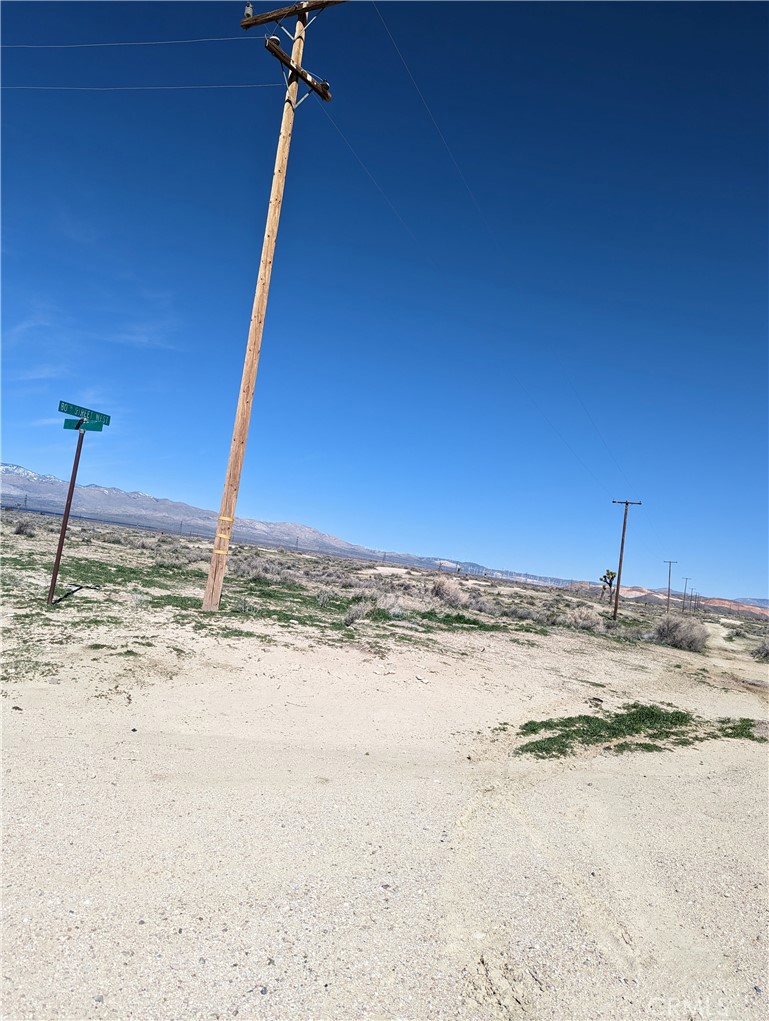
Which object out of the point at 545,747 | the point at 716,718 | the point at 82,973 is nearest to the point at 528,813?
the point at 545,747

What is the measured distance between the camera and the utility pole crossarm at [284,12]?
10984 millimetres

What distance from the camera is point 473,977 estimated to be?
2.90 meters

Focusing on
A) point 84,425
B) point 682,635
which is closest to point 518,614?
point 682,635

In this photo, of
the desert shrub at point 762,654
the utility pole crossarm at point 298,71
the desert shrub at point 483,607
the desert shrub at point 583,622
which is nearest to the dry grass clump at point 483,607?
the desert shrub at point 483,607

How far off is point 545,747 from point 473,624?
455 inches

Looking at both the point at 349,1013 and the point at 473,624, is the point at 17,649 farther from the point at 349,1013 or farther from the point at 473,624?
the point at 473,624

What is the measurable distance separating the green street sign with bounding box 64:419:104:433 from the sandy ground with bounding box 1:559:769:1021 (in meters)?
5.42

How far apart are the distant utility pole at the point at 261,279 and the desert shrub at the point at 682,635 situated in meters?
18.4

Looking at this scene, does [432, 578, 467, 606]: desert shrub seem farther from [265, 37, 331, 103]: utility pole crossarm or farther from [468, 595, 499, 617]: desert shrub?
[265, 37, 331, 103]: utility pole crossarm

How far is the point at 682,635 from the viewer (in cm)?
2178

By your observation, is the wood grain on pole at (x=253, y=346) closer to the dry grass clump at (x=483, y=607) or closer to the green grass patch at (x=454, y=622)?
the green grass patch at (x=454, y=622)

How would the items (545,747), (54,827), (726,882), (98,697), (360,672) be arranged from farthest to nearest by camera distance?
(360,672), (545,747), (98,697), (726,882), (54,827)

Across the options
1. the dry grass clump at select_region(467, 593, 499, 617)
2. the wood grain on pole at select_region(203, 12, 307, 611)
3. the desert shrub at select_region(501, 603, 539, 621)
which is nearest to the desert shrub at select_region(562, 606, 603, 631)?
the desert shrub at select_region(501, 603, 539, 621)

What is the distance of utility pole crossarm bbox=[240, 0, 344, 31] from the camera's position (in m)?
11.0
